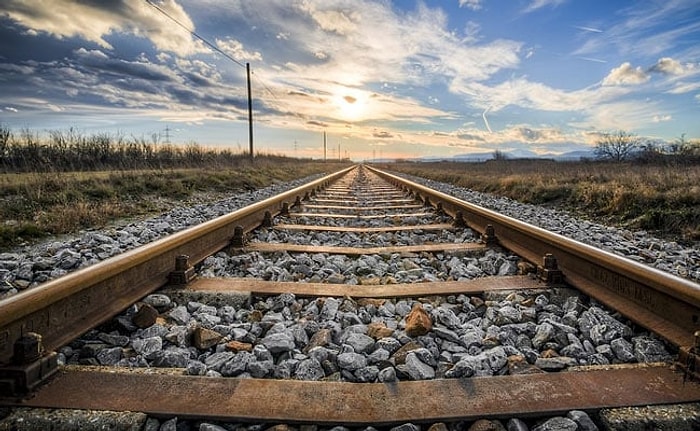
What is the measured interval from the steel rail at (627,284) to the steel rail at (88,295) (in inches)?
101

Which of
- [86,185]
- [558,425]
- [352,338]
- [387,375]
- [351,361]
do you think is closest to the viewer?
[558,425]

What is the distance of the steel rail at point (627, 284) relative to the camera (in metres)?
1.84

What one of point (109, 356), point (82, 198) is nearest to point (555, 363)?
point (109, 356)

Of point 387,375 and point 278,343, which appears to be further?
point 278,343

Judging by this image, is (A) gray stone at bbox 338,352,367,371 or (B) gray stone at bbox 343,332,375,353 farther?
(B) gray stone at bbox 343,332,375,353

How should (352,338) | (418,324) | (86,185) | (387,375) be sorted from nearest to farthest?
(387,375) → (352,338) → (418,324) → (86,185)

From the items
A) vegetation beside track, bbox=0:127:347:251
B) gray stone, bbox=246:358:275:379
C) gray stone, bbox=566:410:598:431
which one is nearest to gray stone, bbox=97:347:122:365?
gray stone, bbox=246:358:275:379

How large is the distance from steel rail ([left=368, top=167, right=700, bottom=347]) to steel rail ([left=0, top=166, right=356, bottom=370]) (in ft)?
8.41

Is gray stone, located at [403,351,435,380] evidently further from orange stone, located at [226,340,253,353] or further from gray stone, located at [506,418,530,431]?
orange stone, located at [226,340,253,353]

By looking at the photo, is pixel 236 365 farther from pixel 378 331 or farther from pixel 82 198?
pixel 82 198

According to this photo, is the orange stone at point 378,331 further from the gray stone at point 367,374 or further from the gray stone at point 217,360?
the gray stone at point 217,360

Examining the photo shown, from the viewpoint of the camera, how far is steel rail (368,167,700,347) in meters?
1.84

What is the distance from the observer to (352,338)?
195cm

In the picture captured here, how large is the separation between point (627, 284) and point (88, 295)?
275 centimetres
